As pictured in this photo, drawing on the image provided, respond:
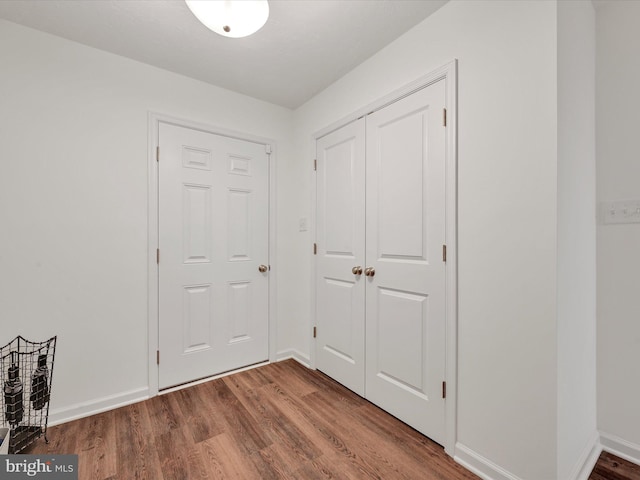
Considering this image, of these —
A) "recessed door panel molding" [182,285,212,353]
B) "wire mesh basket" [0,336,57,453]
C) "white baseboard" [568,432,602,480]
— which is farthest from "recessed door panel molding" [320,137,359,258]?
"wire mesh basket" [0,336,57,453]

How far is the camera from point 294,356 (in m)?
2.88

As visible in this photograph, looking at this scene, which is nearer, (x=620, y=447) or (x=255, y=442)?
(x=620, y=447)

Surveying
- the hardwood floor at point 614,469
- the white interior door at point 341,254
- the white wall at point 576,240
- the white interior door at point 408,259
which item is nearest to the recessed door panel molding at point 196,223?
the white interior door at point 341,254

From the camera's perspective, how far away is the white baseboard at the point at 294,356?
271 cm

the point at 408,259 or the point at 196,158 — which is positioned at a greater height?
the point at 196,158

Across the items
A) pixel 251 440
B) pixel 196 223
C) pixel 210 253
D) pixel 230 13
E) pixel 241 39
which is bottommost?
pixel 251 440

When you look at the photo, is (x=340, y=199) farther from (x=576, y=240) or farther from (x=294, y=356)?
(x=294, y=356)

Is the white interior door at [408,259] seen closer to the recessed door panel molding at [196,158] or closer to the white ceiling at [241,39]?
the white ceiling at [241,39]

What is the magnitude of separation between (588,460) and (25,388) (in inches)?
123

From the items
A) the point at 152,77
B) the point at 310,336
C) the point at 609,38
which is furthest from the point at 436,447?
the point at 152,77

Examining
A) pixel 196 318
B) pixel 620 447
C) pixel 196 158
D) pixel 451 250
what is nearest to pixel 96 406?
pixel 196 318

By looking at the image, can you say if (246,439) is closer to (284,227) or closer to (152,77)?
(284,227)

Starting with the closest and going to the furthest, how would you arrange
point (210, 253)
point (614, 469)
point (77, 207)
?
point (614, 469) < point (77, 207) < point (210, 253)

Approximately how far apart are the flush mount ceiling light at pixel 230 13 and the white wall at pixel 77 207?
1067 millimetres
